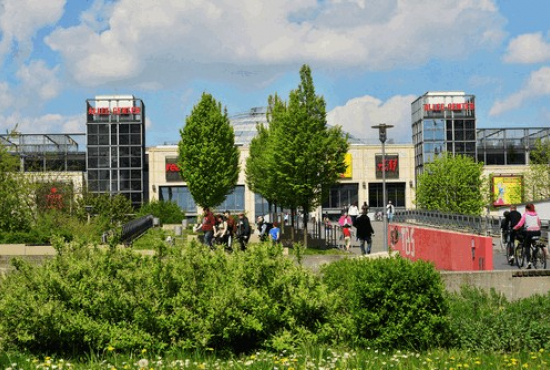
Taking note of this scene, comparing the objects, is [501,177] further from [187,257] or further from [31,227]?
[187,257]

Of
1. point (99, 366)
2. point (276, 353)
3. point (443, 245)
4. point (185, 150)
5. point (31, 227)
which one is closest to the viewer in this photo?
point (99, 366)

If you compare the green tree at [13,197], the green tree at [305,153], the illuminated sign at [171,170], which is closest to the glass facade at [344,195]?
the illuminated sign at [171,170]

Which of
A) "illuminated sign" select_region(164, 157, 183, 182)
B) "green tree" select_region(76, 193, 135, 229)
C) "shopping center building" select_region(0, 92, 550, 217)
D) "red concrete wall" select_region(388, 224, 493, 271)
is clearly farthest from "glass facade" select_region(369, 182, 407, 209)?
"red concrete wall" select_region(388, 224, 493, 271)

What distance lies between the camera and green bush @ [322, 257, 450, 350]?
337 inches

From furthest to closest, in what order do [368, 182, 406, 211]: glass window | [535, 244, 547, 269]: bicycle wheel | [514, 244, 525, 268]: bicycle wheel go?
[368, 182, 406, 211]: glass window, [514, 244, 525, 268]: bicycle wheel, [535, 244, 547, 269]: bicycle wheel

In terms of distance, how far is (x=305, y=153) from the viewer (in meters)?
31.0

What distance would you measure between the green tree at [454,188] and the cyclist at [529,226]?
42.6 meters

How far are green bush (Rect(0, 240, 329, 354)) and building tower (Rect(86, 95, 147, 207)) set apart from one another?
8123 cm

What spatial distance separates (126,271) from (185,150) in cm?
3746

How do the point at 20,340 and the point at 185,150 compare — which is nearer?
the point at 20,340

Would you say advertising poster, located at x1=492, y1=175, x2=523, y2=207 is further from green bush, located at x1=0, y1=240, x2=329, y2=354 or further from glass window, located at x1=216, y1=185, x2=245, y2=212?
green bush, located at x1=0, y1=240, x2=329, y2=354

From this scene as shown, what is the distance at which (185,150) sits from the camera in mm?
46250

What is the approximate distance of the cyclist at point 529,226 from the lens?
18016 millimetres

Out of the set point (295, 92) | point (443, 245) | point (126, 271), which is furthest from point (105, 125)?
point (126, 271)
